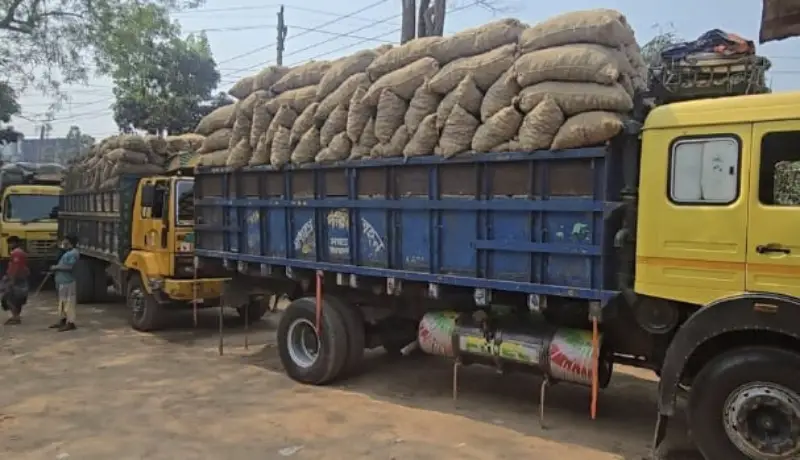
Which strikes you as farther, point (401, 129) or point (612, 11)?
point (401, 129)

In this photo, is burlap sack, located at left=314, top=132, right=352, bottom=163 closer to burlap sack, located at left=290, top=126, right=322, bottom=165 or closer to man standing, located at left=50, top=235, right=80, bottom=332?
burlap sack, located at left=290, top=126, right=322, bottom=165

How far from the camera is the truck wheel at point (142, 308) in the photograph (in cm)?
1055

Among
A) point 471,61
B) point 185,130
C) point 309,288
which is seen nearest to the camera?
point 471,61

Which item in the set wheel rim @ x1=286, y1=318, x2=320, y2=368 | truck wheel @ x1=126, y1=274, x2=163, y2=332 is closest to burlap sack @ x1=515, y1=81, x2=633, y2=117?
wheel rim @ x1=286, y1=318, x2=320, y2=368

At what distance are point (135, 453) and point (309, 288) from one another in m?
2.88

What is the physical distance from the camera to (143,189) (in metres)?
10.7

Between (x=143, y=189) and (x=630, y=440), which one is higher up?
(x=143, y=189)

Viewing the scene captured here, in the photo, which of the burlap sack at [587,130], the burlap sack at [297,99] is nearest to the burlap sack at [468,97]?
the burlap sack at [587,130]

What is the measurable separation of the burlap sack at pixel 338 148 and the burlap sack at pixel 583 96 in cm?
224

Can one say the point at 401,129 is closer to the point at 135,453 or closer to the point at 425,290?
the point at 425,290

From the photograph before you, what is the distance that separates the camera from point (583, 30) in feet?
17.7

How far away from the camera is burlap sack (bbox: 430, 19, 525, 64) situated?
6051 millimetres

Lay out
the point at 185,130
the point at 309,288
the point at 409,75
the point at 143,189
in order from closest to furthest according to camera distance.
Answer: the point at 409,75, the point at 309,288, the point at 143,189, the point at 185,130

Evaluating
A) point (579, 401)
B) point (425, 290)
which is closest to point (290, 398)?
point (425, 290)
